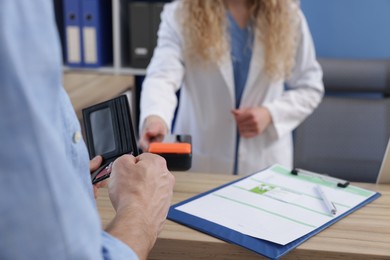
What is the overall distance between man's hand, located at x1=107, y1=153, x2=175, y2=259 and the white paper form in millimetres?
206

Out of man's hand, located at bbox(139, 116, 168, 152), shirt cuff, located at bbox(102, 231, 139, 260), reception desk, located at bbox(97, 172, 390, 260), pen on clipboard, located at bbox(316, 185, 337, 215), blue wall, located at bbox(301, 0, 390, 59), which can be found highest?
blue wall, located at bbox(301, 0, 390, 59)

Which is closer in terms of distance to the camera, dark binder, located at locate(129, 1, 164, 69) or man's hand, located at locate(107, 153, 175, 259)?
man's hand, located at locate(107, 153, 175, 259)

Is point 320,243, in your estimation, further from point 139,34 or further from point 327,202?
point 139,34

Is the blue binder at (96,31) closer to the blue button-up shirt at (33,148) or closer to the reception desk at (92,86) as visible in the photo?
the reception desk at (92,86)

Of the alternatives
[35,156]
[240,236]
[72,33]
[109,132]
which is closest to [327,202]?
[240,236]

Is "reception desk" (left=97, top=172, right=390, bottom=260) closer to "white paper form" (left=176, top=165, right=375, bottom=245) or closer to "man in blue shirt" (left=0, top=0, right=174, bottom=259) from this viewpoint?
"white paper form" (left=176, top=165, right=375, bottom=245)

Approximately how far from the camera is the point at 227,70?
1.56 m

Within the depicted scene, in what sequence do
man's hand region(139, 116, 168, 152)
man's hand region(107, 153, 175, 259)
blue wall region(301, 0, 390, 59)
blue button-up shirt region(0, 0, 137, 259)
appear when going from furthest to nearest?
1. blue wall region(301, 0, 390, 59)
2. man's hand region(139, 116, 168, 152)
3. man's hand region(107, 153, 175, 259)
4. blue button-up shirt region(0, 0, 137, 259)

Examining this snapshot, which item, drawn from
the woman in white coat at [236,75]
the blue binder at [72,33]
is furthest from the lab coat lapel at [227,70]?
the blue binder at [72,33]

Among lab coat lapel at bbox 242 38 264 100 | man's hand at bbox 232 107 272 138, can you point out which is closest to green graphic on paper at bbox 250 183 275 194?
man's hand at bbox 232 107 272 138

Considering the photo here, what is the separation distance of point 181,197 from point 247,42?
78cm

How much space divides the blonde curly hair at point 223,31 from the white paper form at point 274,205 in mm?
547

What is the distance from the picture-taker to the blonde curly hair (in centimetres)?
153

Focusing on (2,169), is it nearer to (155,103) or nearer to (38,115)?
(38,115)
